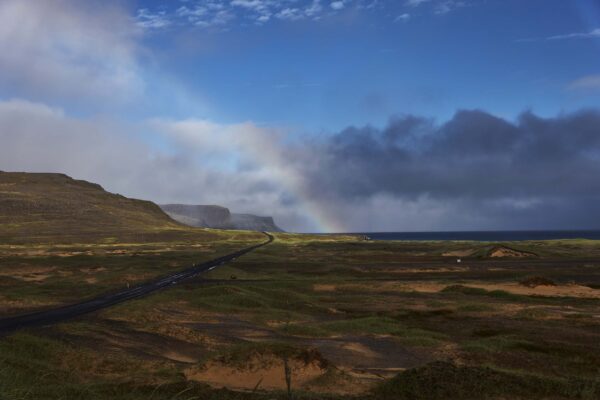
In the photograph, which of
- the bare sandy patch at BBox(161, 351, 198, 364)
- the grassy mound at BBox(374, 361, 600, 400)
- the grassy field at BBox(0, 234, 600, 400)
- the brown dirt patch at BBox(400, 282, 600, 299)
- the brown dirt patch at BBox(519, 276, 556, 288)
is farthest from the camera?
the brown dirt patch at BBox(519, 276, 556, 288)

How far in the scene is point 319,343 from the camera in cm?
2719

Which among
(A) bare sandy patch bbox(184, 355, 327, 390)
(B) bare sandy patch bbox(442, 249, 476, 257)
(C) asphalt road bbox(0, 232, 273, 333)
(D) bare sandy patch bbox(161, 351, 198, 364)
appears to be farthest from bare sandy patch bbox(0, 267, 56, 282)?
(B) bare sandy patch bbox(442, 249, 476, 257)

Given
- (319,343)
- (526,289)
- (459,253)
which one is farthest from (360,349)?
(459,253)

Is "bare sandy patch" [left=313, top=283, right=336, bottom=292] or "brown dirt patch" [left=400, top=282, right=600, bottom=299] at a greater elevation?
"brown dirt patch" [left=400, top=282, right=600, bottom=299]

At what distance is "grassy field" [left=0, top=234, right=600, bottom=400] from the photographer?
54.8 ft

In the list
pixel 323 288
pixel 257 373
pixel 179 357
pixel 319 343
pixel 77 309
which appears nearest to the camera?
pixel 257 373

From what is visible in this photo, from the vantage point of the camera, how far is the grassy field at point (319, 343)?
16703mm

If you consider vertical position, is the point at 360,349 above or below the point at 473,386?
below

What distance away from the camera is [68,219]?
198000 mm

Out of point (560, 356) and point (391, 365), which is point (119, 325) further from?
point (560, 356)

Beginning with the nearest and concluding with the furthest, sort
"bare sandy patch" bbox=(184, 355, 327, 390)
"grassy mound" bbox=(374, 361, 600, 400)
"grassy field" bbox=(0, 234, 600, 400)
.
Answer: "grassy mound" bbox=(374, 361, 600, 400)
"grassy field" bbox=(0, 234, 600, 400)
"bare sandy patch" bbox=(184, 355, 327, 390)

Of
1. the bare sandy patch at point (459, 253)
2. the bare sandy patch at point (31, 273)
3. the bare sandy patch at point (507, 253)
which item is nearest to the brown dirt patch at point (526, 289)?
the bare sandy patch at point (31, 273)

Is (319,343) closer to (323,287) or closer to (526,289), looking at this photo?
(323,287)

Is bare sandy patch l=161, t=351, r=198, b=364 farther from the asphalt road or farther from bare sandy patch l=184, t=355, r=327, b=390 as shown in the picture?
the asphalt road
